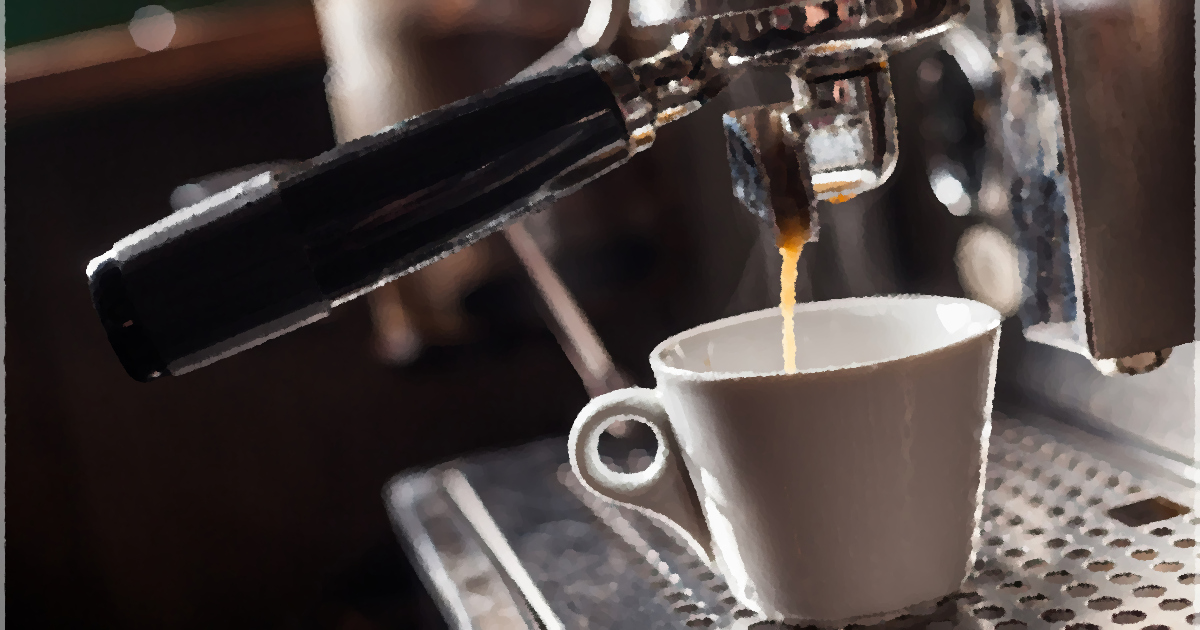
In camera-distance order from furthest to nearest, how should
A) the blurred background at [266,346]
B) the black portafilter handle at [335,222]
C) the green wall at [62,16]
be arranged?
the green wall at [62,16], the blurred background at [266,346], the black portafilter handle at [335,222]

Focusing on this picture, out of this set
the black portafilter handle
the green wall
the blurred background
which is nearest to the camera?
the black portafilter handle

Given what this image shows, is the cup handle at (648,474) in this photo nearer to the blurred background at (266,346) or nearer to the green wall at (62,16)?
the blurred background at (266,346)

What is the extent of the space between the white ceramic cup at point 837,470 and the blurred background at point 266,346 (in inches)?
12.1

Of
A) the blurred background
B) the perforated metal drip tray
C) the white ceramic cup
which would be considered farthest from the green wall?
the white ceramic cup

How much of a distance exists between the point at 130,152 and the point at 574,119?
1.72 feet

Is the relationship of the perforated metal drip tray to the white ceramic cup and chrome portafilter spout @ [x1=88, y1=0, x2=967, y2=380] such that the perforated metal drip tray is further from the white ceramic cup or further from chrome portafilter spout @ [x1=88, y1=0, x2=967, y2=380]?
chrome portafilter spout @ [x1=88, y1=0, x2=967, y2=380]

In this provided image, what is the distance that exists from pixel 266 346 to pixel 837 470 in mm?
498

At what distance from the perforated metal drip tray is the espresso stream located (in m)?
0.08

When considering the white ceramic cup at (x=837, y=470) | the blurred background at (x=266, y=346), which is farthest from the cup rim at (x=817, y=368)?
the blurred background at (x=266, y=346)

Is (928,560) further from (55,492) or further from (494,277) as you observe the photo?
(55,492)

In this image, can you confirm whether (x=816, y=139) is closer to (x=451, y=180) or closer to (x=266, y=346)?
(x=451, y=180)

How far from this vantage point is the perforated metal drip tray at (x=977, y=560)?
0.26 meters

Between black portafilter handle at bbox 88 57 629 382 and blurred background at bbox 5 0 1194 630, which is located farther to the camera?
blurred background at bbox 5 0 1194 630

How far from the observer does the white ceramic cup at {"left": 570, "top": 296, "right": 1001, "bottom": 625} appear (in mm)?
249
